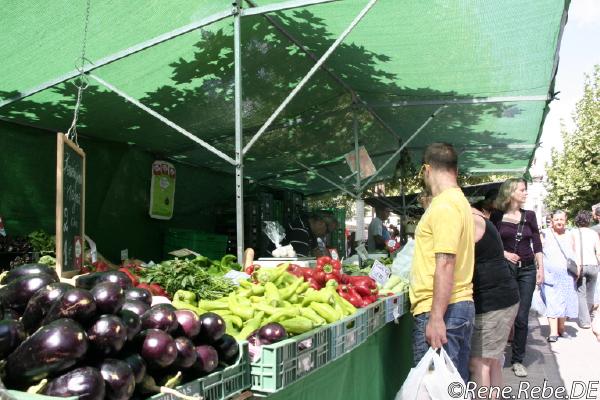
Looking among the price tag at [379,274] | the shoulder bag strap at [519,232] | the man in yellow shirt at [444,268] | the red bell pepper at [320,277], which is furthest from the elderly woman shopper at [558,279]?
the man in yellow shirt at [444,268]

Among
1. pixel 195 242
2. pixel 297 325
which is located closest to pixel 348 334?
pixel 297 325

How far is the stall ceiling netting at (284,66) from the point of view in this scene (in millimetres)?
4805

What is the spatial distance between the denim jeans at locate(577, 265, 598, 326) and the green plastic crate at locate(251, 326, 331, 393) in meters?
7.55

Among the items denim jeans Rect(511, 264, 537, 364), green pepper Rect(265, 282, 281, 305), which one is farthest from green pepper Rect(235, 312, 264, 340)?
denim jeans Rect(511, 264, 537, 364)

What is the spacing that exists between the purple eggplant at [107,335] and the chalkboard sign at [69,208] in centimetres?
167

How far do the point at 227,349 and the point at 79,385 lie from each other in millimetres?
766

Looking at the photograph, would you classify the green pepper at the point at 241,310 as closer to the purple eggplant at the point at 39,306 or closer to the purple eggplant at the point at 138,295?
the purple eggplant at the point at 138,295

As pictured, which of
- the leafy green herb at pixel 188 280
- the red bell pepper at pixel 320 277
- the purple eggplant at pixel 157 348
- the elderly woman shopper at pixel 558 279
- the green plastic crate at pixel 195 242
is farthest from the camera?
the green plastic crate at pixel 195 242

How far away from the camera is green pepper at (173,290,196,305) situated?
3451mm

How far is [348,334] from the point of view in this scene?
10.4ft

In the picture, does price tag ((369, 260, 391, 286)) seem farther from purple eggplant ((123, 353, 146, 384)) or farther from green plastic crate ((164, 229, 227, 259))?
green plastic crate ((164, 229, 227, 259))

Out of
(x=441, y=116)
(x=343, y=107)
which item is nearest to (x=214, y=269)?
(x=343, y=107)

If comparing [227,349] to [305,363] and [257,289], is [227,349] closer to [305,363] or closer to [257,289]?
[305,363]

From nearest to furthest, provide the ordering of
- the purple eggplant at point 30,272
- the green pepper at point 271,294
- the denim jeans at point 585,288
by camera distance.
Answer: the purple eggplant at point 30,272 → the green pepper at point 271,294 → the denim jeans at point 585,288
